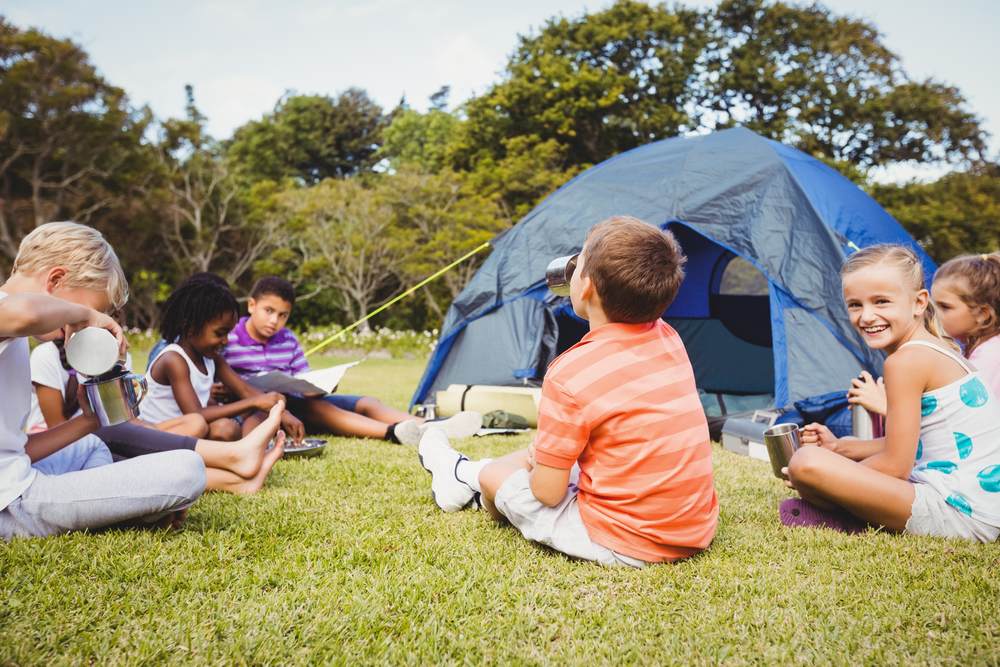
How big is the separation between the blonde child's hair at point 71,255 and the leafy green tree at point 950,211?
16166 millimetres

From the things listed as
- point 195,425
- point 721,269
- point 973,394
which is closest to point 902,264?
point 973,394

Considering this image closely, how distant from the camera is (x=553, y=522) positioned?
6.23 feet

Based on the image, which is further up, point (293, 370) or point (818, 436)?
point (293, 370)

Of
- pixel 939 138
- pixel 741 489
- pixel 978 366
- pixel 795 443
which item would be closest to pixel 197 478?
pixel 795 443

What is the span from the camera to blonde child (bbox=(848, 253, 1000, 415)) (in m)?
2.38

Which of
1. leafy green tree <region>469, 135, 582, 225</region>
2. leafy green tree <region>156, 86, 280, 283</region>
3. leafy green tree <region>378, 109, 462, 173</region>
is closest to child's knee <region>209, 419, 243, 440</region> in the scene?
leafy green tree <region>469, 135, 582, 225</region>

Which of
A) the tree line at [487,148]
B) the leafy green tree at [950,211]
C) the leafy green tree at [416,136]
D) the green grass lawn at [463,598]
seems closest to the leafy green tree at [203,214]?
the tree line at [487,148]

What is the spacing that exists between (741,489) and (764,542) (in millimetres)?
Answer: 778

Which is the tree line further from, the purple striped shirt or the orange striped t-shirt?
the orange striped t-shirt

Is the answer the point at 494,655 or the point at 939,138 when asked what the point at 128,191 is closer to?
the point at 494,655

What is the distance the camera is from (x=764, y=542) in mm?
2037

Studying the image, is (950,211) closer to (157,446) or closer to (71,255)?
(157,446)

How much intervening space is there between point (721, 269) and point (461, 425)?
270cm

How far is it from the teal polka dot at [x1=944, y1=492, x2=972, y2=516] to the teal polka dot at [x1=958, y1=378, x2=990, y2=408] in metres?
0.26
